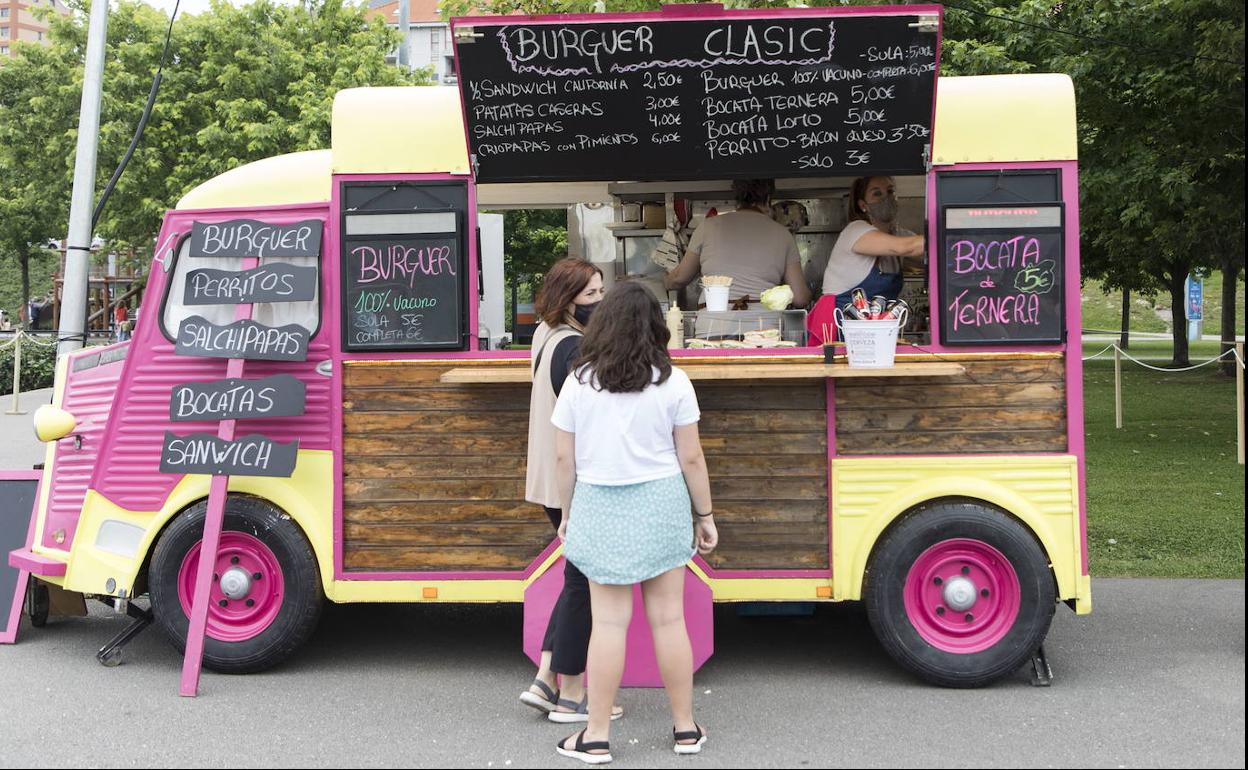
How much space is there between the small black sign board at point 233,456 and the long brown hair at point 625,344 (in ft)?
5.78

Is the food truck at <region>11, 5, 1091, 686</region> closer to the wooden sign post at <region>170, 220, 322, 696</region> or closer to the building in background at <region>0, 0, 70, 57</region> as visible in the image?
the wooden sign post at <region>170, 220, 322, 696</region>

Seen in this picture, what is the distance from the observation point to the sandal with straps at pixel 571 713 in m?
5.12

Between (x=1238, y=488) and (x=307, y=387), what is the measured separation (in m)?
8.59

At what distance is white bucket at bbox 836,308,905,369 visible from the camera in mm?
5434

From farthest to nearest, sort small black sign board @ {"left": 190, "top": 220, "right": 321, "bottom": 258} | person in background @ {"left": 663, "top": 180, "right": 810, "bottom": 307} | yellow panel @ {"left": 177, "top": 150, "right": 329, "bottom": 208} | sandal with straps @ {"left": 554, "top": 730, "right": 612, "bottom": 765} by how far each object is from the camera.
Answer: person in background @ {"left": 663, "top": 180, "right": 810, "bottom": 307}, yellow panel @ {"left": 177, "top": 150, "right": 329, "bottom": 208}, small black sign board @ {"left": 190, "top": 220, "right": 321, "bottom": 258}, sandal with straps @ {"left": 554, "top": 730, "right": 612, "bottom": 765}

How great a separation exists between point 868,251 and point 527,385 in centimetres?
173

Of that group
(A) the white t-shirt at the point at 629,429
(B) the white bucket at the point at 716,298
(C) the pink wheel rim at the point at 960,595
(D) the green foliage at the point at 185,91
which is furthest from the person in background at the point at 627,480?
(D) the green foliage at the point at 185,91

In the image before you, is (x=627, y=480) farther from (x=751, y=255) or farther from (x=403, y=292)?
(x=751, y=255)

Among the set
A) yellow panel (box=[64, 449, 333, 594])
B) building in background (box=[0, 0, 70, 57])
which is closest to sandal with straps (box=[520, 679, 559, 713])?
yellow panel (box=[64, 449, 333, 594])

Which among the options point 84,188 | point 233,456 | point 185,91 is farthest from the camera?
point 185,91

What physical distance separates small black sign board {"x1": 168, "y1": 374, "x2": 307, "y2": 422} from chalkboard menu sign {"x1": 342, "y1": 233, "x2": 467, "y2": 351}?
33 cm

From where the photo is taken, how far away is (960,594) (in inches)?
220

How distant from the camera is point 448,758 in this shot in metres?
4.73

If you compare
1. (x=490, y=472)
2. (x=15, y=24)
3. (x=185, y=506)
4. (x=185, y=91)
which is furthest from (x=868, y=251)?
(x=15, y=24)
